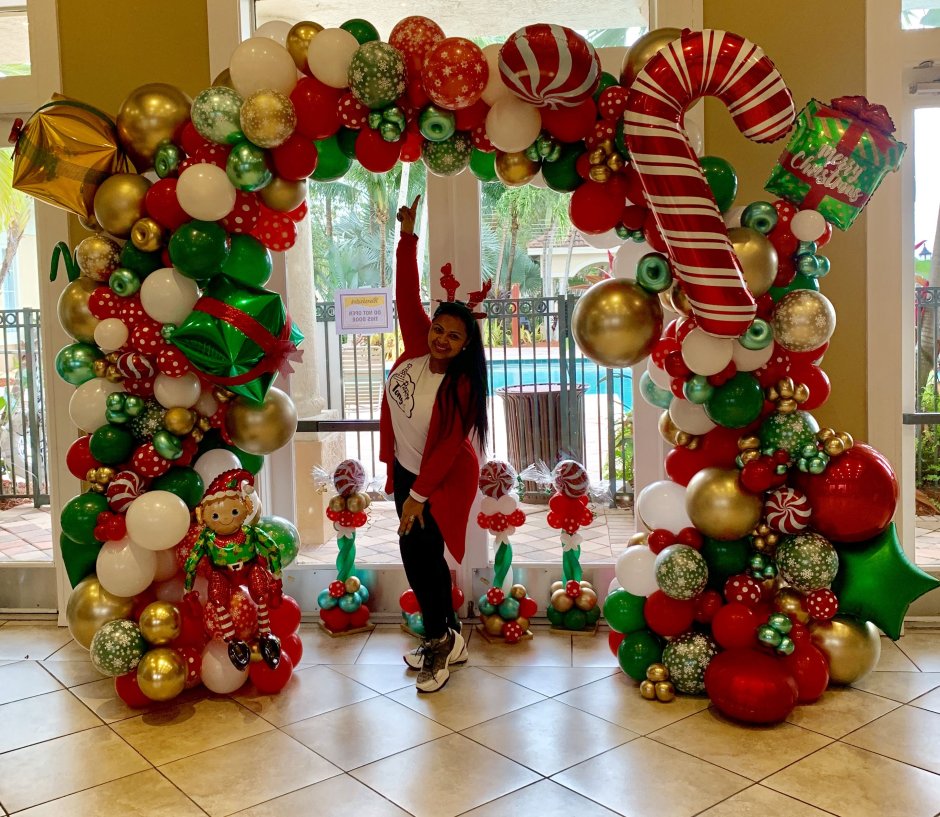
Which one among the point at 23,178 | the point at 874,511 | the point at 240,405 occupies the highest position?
the point at 23,178

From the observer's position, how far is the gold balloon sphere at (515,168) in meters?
2.78

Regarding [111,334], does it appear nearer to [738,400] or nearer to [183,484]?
[183,484]

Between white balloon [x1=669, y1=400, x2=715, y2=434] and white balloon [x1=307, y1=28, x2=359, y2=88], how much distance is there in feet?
4.67

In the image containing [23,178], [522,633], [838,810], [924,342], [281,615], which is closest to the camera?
[838,810]

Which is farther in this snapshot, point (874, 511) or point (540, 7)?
point (540, 7)

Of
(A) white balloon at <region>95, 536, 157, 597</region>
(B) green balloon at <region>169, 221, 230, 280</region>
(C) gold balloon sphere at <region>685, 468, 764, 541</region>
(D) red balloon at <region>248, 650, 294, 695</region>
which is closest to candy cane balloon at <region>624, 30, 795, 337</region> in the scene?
(C) gold balloon sphere at <region>685, 468, 764, 541</region>

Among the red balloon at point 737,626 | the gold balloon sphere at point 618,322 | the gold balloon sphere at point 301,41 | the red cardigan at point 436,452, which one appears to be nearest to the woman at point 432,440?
the red cardigan at point 436,452

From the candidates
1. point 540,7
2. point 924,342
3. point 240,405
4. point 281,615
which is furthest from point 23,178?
point 924,342

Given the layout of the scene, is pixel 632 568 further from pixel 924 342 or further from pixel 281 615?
pixel 924 342

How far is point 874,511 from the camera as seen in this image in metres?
2.65

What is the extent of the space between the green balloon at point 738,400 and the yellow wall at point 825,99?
2.48 ft

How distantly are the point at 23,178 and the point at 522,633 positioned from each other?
90.6 inches

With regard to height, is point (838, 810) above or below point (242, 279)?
below

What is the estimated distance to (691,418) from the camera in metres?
2.87
